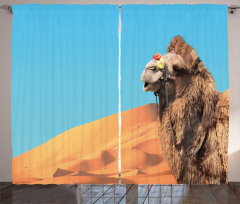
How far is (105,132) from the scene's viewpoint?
10.0ft

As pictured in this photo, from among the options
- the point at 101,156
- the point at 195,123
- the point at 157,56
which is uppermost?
the point at 157,56

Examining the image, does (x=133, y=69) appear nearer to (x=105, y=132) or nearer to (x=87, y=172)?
(x=105, y=132)

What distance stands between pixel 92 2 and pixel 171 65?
116 cm

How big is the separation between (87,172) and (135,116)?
771mm

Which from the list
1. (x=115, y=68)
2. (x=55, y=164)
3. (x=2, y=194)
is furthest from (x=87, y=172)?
(x=115, y=68)

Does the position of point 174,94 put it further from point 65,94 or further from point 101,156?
point 65,94

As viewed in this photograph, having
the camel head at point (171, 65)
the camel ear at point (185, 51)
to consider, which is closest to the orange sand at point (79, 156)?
the camel head at point (171, 65)

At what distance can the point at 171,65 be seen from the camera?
2906 mm

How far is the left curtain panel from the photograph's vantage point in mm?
3047

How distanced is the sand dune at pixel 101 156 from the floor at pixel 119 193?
92 millimetres

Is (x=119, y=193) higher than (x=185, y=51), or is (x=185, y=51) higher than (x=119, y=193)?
(x=185, y=51)

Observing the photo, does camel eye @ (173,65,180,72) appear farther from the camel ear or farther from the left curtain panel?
the left curtain panel

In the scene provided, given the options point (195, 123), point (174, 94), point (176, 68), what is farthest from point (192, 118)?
point (176, 68)

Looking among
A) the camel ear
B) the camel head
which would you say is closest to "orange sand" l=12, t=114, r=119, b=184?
the camel head
